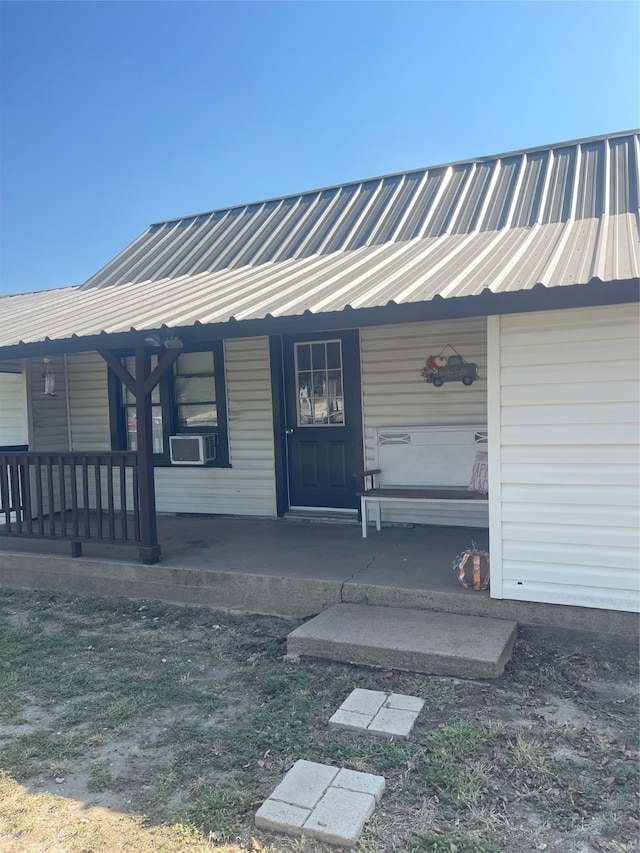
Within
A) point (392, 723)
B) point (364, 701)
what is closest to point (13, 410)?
point (364, 701)

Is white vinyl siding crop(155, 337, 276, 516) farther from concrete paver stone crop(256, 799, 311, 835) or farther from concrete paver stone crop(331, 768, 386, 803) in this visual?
concrete paver stone crop(256, 799, 311, 835)

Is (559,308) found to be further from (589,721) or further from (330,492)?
(330,492)

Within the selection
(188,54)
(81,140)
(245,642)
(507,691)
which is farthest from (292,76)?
(507,691)

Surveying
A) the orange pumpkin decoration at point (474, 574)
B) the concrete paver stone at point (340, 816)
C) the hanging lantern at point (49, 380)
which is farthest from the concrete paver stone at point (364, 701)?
the hanging lantern at point (49, 380)

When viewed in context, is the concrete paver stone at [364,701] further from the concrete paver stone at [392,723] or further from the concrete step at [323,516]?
the concrete step at [323,516]

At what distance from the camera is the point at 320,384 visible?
690 centimetres

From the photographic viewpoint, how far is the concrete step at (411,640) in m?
3.59

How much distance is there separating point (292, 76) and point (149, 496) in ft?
28.1

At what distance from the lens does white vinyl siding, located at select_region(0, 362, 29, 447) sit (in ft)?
26.3

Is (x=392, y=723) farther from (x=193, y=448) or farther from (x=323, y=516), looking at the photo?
(x=193, y=448)

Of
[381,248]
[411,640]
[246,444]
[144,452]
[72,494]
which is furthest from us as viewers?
[246,444]

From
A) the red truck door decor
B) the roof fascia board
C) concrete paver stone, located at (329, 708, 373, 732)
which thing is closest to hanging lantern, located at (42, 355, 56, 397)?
the roof fascia board

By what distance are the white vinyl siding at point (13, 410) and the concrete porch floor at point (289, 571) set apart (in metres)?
1.80

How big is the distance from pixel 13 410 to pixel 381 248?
208 inches
